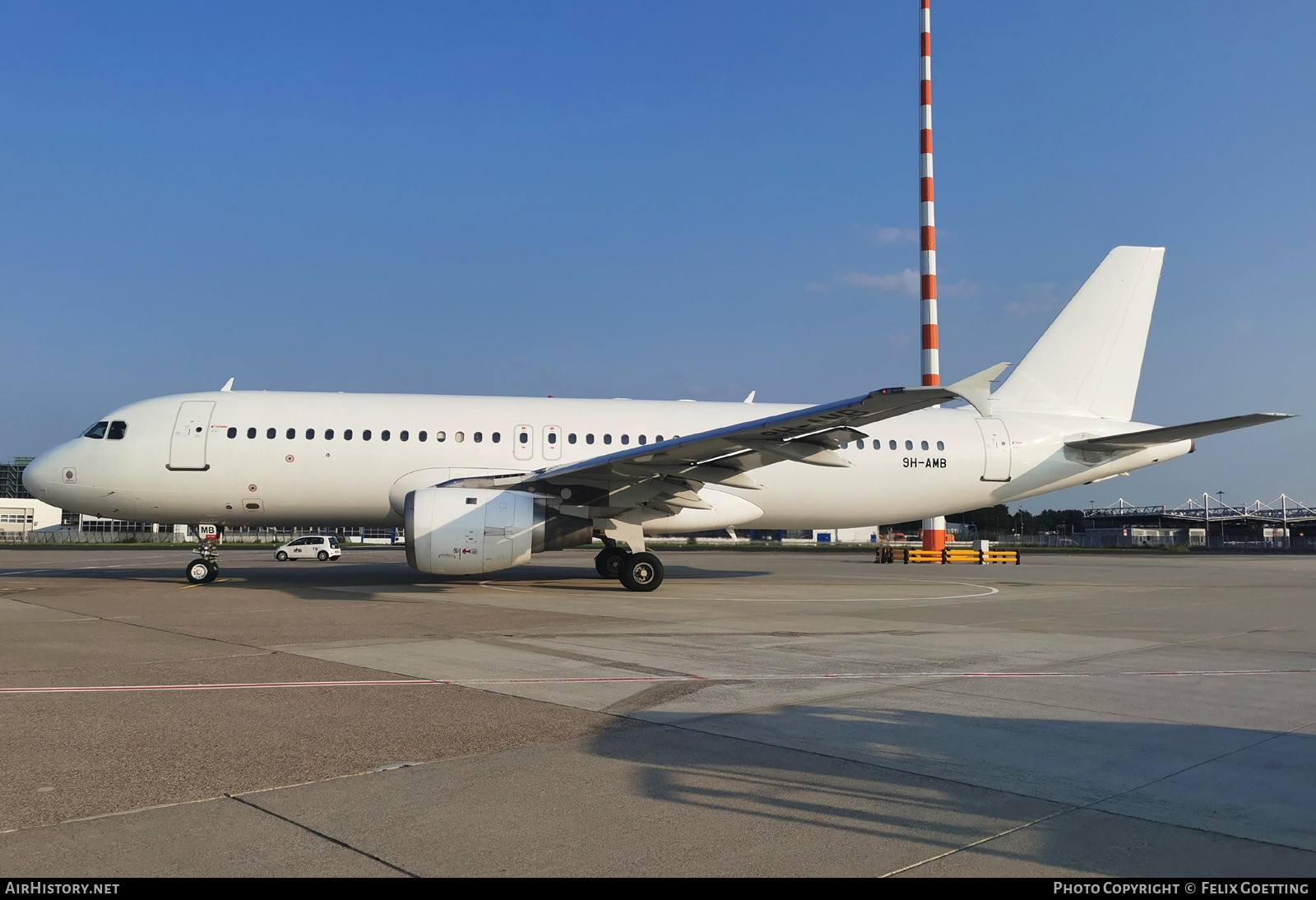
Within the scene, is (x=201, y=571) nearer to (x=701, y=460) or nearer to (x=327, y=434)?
(x=327, y=434)

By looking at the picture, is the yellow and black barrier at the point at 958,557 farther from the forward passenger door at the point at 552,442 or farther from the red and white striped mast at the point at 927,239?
the forward passenger door at the point at 552,442

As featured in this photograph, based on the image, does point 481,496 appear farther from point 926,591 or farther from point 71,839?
point 71,839

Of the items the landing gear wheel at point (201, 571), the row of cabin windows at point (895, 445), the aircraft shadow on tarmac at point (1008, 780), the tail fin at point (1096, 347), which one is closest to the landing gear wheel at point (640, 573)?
the row of cabin windows at point (895, 445)

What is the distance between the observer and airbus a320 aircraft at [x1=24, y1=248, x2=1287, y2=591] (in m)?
14.5

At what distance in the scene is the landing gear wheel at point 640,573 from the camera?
16734mm

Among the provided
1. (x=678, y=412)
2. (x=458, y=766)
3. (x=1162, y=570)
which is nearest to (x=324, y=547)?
(x=678, y=412)

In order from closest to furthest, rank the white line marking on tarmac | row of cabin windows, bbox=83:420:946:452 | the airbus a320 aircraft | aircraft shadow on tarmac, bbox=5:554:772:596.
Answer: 1. the airbus a320 aircraft
2. the white line marking on tarmac
3. row of cabin windows, bbox=83:420:946:452
4. aircraft shadow on tarmac, bbox=5:554:772:596

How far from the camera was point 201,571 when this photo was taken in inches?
673

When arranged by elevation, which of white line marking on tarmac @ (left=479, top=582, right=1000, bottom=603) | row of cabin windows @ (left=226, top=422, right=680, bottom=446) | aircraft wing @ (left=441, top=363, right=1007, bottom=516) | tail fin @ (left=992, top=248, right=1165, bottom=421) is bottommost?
white line marking on tarmac @ (left=479, top=582, right=1000, bottom=603)

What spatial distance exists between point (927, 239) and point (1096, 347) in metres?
15.9

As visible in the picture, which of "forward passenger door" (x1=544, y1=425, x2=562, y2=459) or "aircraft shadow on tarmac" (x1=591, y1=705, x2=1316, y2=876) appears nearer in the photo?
"aircraft shadow on tarmac" (x1=591, y1=705, x2=1316, y2=876)

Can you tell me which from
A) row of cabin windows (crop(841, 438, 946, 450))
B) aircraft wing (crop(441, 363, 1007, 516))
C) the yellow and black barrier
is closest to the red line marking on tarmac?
aircraft wing (crop(441, 363, 1007, 516))

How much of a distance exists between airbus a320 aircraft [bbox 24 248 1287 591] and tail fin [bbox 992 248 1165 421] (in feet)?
0.13

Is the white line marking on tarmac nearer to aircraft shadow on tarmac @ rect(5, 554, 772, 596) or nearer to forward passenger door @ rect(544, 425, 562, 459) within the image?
aircraft shadow on tarmac @ rect(5, 554, 772, 596)
